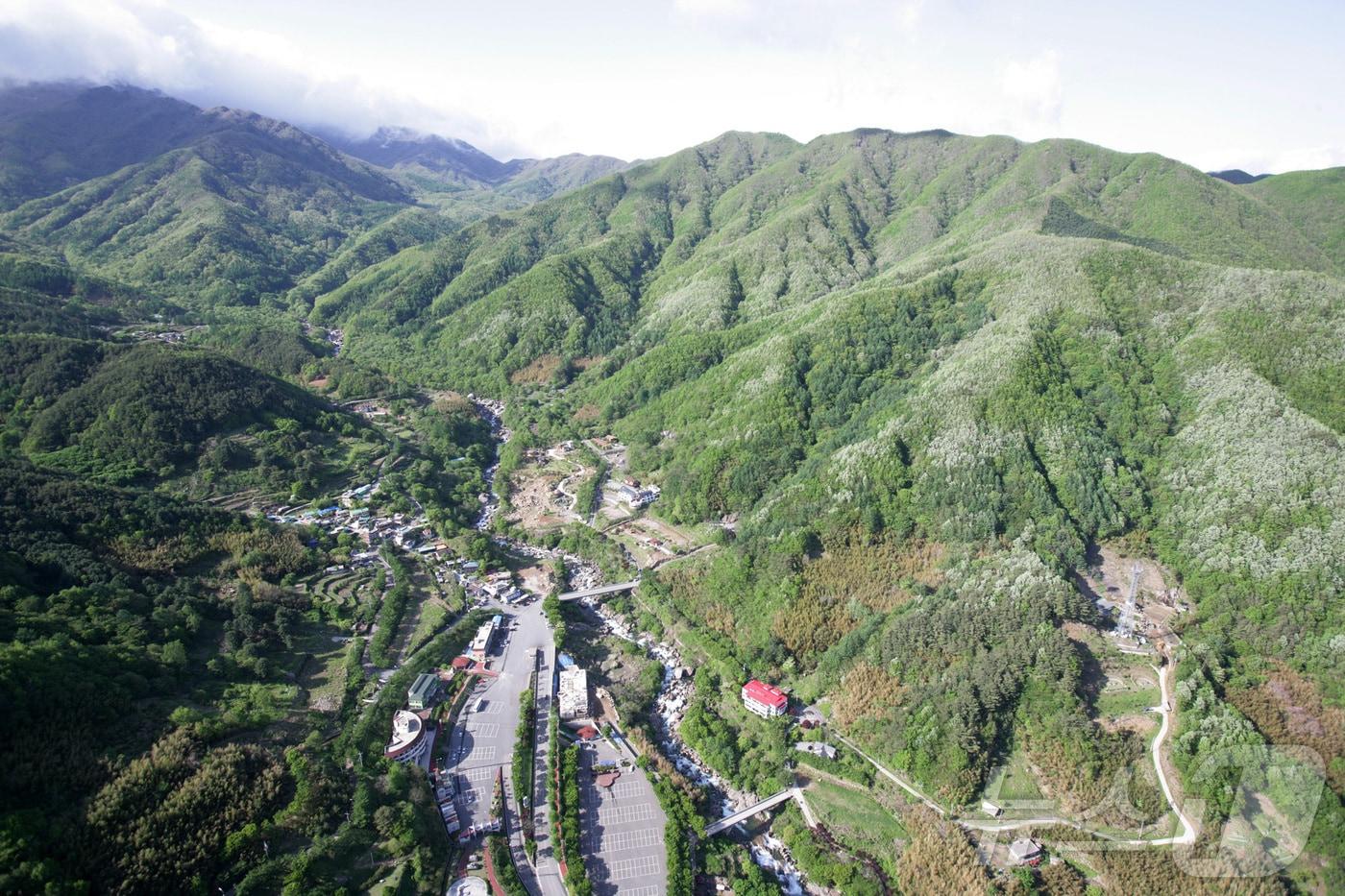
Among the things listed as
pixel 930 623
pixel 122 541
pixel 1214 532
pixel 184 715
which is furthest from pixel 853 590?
pixel 122 541

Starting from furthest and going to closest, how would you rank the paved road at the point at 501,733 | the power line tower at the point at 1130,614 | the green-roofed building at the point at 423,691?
the power line tower at the point at 1130,614
the green-roofed building at the point at 423,691
the paved road at the point at 501,733

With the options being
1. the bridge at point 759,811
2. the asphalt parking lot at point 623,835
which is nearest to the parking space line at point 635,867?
the asphalt parking lot at point 623,835

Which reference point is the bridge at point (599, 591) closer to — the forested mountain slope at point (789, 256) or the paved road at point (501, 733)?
the paved road at point (501, 733)

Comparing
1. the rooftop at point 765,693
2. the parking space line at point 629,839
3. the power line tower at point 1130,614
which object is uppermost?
the power line tower at point 1130,614

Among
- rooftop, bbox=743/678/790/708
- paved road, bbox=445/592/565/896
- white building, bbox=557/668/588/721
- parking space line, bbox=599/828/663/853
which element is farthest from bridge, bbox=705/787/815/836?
white building, bbox=557/668/588/721

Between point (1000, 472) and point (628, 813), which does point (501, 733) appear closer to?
point (628, 813)

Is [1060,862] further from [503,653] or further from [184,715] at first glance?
[184,715]
